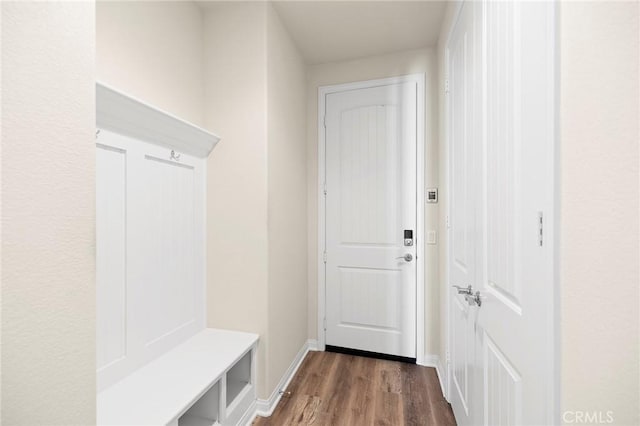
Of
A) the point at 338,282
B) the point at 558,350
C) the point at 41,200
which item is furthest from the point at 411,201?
the point at 41,200

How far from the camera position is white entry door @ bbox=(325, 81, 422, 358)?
2484mm

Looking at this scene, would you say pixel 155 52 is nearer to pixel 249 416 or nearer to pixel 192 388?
pixel 192 388

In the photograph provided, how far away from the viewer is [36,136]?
2.03 ft

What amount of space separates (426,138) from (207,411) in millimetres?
2379

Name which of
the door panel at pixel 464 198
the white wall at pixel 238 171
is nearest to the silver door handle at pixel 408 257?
the door panel at pixel 464 198

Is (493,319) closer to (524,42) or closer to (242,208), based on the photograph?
(524,42)

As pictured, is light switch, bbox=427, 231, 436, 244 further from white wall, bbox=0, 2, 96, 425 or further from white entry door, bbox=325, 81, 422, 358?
white wall, bbox=0, 2, 96, 425

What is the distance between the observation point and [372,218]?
256 cm

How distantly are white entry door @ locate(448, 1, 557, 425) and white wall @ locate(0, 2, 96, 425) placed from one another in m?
1.12

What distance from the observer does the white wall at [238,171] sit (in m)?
1.87

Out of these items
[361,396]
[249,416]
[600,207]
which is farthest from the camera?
[361,396]

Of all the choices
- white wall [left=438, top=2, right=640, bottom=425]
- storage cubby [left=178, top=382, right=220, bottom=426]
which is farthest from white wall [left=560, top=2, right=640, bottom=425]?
storage cubby [left=178, top=382, right=220, bottom=426]

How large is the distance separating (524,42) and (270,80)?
57.0 inches

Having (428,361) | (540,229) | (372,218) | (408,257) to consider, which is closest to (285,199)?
(372,218)
